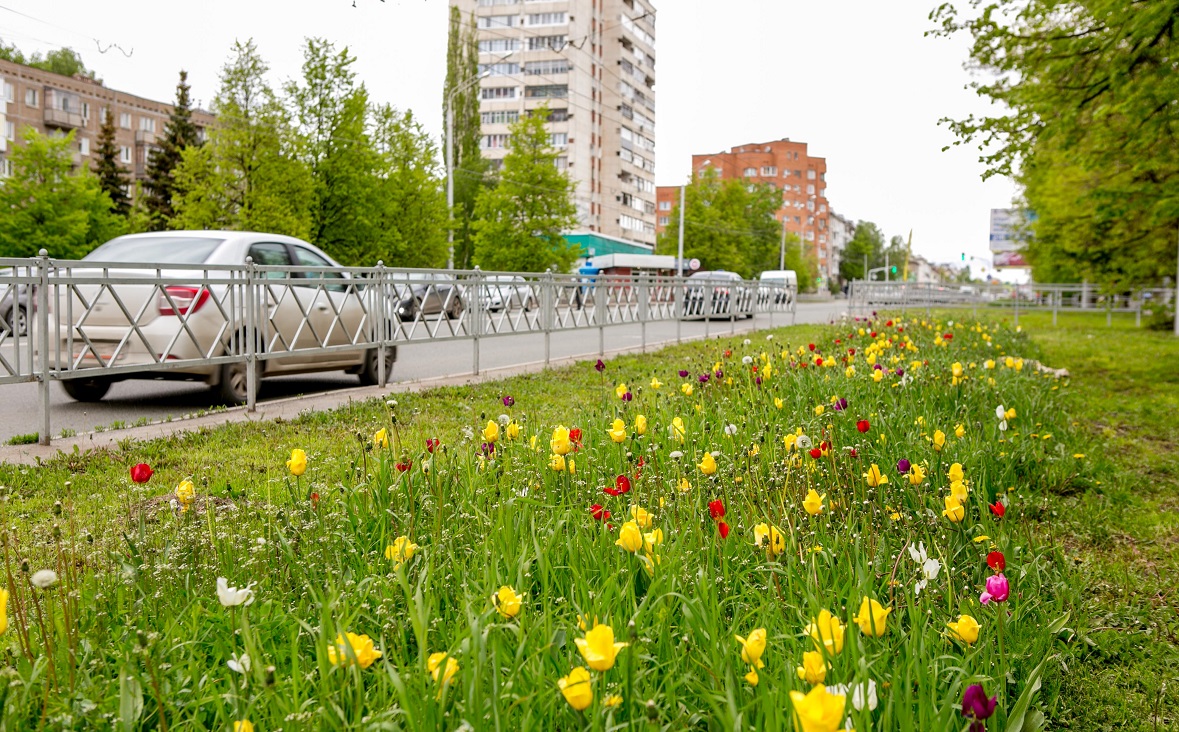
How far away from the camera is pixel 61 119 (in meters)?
70.0

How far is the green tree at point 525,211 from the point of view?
38438 millimetres

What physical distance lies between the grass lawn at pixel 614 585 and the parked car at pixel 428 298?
15.5 feet

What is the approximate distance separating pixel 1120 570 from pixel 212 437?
17.9ft

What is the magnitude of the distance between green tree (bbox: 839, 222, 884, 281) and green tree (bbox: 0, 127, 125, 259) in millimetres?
120327

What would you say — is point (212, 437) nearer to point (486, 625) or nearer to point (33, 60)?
point (486, 625)

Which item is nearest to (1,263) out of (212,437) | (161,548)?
(212,437)

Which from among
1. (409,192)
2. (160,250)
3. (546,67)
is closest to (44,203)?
(409,192)

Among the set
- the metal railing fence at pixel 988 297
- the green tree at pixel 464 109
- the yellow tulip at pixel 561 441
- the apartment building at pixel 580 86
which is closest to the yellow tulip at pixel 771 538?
the yellow tulip at pixel 561 441

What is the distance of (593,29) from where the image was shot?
83.6 meters

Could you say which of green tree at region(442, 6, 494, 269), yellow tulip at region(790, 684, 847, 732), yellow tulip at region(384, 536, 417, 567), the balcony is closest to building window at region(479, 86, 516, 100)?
green tree at region(442, 6, 494, 269)

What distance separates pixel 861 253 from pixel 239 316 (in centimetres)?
14292

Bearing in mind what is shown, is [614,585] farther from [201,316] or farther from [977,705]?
[201,316]

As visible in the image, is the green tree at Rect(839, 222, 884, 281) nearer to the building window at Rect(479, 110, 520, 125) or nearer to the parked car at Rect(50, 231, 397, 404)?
the building window at Rect(479, 110, 520, 125)

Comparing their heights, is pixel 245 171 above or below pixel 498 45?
below
